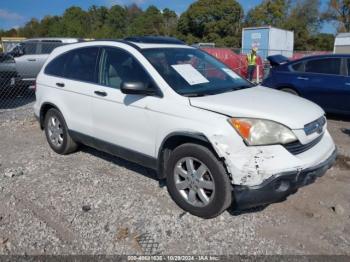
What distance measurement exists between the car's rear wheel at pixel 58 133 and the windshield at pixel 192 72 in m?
1.97

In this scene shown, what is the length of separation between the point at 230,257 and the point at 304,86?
230 inches

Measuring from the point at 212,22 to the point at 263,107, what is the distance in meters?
57.9

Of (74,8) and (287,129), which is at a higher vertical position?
(74,8)

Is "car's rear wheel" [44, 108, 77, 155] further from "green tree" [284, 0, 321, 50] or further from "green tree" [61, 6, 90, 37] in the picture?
"green tree" [61, 6, 90, 37]

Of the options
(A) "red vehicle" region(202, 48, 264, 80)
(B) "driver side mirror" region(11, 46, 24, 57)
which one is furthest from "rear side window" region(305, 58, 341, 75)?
(B) "driver side mirror" region(11, 46, 24, 57)

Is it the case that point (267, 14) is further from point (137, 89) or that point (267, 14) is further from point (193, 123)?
point (193, 123)

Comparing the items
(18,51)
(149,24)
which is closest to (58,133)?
(18,51)

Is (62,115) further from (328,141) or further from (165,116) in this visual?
(328,141)

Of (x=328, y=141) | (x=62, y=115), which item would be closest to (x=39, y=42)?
(x=62, y=115)

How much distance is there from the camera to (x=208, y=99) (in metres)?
3.57

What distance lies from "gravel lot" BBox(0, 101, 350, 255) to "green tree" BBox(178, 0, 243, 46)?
54481 millimetres

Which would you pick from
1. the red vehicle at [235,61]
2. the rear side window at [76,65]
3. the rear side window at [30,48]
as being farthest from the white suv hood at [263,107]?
the red vehicle at [235,61]

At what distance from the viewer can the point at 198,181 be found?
3.54 meters

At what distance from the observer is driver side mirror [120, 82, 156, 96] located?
3746 millimetres
